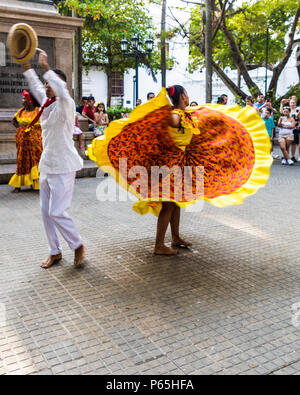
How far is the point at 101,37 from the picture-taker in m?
30.5

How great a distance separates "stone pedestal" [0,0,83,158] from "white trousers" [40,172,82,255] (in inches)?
247

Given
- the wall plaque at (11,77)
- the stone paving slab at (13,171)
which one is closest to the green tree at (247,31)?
the wall plaque at (11,77)

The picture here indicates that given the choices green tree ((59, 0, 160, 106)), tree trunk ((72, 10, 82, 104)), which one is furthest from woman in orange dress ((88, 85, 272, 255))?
green tree ((59, 0, 160, 106))

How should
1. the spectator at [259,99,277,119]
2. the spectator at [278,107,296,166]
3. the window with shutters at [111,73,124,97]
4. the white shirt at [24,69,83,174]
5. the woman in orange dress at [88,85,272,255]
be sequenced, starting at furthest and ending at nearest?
the window with shutters at [111,73,124,97] < the spectator at [259,99,277,119] < the spectator at [278,107,296,166] < the woman in orange dress at [88,85,272,255] < the white shirt at [24,69,83,174]

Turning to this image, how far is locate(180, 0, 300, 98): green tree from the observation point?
17.3 meters

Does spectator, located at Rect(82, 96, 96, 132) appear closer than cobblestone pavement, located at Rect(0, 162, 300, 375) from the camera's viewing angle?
No

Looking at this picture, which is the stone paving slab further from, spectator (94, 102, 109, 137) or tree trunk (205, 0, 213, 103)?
tree trunk (205, 0, 213, 103)

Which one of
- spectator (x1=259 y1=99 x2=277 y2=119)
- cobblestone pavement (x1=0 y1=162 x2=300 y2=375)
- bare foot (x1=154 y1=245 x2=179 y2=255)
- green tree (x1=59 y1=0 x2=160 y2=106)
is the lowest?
cobblestone pavement (x1=0 y1=162 x2=300 y2=375)

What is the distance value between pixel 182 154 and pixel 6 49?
758 cm

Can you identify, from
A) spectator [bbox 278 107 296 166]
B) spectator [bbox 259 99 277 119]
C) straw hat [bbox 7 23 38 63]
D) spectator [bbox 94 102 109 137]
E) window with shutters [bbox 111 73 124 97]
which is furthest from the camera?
window with shutters [bbox 111 73 124 97]

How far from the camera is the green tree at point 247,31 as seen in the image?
56.9 feet
